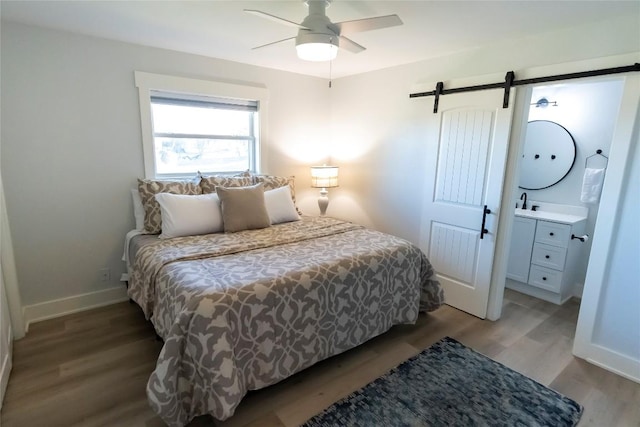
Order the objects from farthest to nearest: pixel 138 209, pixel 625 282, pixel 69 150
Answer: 1. pixel 138 209
2. pixel 69 150
3. pixel 625 282

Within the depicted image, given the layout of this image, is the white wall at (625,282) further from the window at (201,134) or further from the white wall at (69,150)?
the white wall at (69,150)

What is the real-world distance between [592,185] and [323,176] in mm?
2700

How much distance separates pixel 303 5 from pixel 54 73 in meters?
1.99

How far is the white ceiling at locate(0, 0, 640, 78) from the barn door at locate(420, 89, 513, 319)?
21.3 inches

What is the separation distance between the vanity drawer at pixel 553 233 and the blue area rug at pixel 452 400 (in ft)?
5.20

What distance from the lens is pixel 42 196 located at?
2.54m

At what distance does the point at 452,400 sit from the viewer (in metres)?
1.90

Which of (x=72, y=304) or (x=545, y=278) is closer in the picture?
(x=72, y=304)

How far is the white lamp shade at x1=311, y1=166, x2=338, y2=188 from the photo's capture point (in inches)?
150

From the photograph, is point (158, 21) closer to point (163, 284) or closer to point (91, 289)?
point (163, 284)

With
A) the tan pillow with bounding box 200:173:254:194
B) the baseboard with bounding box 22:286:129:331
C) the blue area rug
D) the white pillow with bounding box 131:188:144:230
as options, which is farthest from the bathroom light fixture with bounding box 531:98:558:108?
the baseboard with bounding box 22:286:129:331

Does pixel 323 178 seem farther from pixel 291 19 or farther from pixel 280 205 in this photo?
pixel 291 19

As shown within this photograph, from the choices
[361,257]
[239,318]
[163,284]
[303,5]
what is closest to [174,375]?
[239,318]

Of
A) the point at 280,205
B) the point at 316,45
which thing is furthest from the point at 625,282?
the point at 280,205
